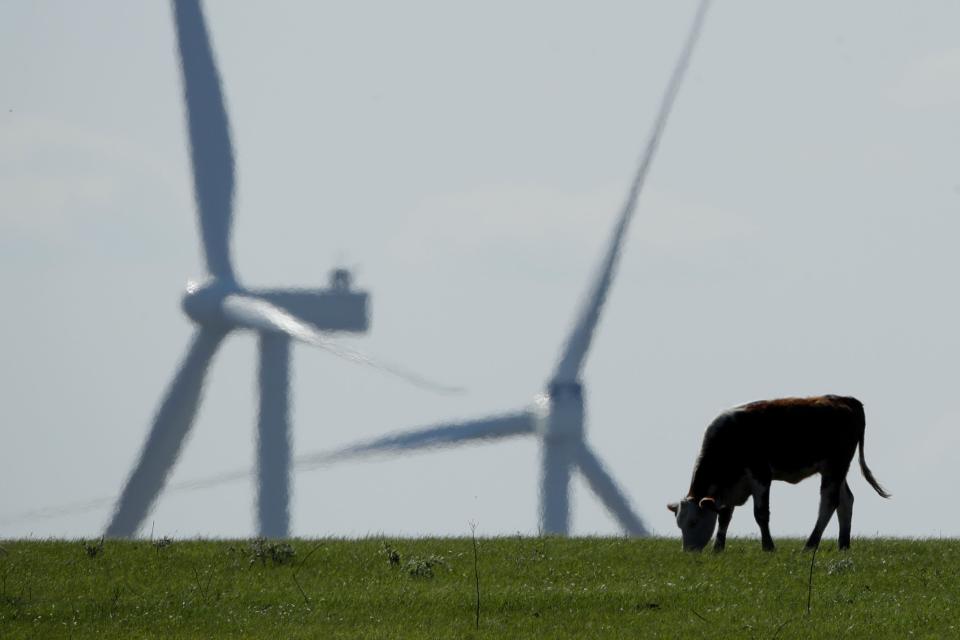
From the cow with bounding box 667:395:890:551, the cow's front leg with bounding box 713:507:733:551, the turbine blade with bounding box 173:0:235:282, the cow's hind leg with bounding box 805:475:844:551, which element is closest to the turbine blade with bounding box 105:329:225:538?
the turbine blade with bounding box 173:0:235:282

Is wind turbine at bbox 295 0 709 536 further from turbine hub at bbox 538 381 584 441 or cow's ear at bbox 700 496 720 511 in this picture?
cow's ear at bbox 700 496 720 511

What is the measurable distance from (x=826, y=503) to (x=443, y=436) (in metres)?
37.9

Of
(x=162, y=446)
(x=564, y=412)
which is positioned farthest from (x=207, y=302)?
(x=564, y=412)

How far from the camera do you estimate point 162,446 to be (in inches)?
2420

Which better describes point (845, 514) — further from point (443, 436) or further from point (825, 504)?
point (443, 436)

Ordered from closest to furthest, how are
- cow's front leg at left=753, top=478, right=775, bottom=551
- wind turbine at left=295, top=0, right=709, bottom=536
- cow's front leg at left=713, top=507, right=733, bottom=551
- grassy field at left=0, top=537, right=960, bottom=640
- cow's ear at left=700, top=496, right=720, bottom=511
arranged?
grassy field at left=0, top=537, right=960, bottom=640, cow's ear at left=700, top=496, right=720, bottom=511, cow's front leg at left=713, top=507, right=733, bottom=551, cow's front leg at left=753, top=478, right=775, bottom=551, wind turbine at left=295, top=0, right=709, bottom=536

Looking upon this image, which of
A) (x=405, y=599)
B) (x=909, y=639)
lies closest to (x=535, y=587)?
(x=405, y=599)

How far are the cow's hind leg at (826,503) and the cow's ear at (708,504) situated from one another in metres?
1.35

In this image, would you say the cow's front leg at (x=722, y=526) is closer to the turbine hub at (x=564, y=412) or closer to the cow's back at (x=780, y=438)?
the cow's back at (x=780, y=438)

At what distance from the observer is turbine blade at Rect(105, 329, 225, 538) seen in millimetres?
61156

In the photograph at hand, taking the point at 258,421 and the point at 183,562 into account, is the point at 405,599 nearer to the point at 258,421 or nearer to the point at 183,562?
the point at 183,562

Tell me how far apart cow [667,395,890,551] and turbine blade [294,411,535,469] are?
1400 inches

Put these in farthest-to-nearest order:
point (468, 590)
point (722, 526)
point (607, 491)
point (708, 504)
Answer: point (607, 491) < point (722, 526) < point (708, 504) < point (468, 590)

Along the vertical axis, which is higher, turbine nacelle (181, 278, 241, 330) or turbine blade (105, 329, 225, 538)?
turbine nacelle (181, 278, 241, 330)
